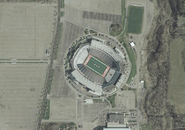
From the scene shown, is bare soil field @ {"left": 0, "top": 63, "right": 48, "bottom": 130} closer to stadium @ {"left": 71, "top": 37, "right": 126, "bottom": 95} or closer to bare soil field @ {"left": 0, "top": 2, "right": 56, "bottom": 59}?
bare soil field @ {"left": 0, "top": 2, "right": 56, "bottom": 59}

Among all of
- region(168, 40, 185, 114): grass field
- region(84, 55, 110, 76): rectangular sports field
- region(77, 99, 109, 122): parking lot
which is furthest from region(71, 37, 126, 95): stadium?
region(168, 40, 185, 114): grass field

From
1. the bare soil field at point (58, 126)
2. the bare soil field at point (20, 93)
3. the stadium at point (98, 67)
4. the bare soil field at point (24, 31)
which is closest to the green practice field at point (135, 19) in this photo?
the stadium at point (98, 67)

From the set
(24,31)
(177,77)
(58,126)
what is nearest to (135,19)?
(177,77)

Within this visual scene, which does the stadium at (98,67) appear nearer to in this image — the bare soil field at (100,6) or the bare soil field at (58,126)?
the bare soil field at (100,6)

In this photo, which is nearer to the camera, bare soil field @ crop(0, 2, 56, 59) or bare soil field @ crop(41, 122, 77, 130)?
bare soil field @ crop(41, 122, 77, 130)

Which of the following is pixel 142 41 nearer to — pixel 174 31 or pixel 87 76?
pixel 174 31
